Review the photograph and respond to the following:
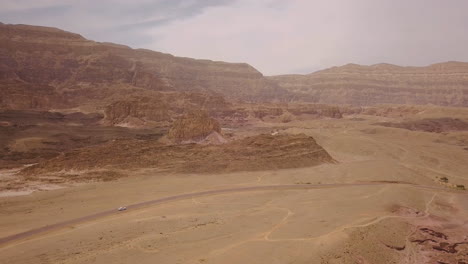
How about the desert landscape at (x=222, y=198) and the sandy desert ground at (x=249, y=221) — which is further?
the desert landscape at (x=222, y=198)

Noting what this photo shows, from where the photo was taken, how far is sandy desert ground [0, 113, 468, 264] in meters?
19.0

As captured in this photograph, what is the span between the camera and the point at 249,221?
24531mm

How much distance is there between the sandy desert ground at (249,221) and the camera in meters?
19.0

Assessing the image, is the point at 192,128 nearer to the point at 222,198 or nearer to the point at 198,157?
the point at 198,157

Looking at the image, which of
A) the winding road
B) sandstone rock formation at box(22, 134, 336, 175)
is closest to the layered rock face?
sandstone rock formation at box(22, 134, 336, 175)

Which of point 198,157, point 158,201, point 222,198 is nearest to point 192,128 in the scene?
point 198,157

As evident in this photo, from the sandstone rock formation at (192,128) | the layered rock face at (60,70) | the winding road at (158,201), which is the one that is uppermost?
the layered rock face at (60,70)

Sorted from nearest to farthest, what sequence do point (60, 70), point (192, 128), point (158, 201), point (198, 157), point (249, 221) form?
point (249, 221)
point (158, 201)
point (198, 157)
point (192, 128)
point (60, 70)

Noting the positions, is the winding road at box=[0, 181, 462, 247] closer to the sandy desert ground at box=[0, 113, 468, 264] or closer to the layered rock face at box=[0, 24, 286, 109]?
the sandy desert ground at box=[0, 113, 468, 264]

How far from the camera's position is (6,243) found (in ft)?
65.6

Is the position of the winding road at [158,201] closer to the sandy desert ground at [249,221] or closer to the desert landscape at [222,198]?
the desert landscape at [222,198]

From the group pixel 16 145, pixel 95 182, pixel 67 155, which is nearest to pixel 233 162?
pixel 95 182

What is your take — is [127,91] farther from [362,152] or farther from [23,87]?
[362,152]

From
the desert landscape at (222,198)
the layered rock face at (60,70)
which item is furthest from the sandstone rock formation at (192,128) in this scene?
the layered rock face at (60,70)
